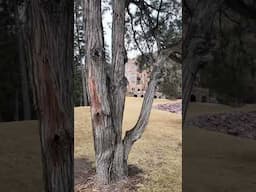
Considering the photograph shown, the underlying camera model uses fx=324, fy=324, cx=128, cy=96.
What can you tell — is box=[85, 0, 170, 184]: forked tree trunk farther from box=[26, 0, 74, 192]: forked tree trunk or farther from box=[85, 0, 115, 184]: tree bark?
box=[26, 0, 74, 192]: forked tree trunk

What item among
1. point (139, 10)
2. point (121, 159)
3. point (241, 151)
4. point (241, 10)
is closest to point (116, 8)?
point (139, 10)

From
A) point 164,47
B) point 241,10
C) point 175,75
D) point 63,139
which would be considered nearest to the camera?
point 63,139

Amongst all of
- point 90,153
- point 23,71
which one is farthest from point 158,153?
point 23,71

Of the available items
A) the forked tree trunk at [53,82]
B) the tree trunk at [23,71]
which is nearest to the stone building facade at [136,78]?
the tree trunk at [23,71]

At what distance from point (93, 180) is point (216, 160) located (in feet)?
2.05

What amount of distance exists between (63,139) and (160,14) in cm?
102

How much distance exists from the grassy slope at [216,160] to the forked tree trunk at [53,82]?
2.66 ft

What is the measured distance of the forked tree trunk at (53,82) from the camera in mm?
860

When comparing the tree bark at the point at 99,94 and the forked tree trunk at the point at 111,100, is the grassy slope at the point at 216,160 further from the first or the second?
the tree bark at the point at 99,94

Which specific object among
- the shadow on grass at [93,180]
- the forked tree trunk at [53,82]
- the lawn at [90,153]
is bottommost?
the shadow on grass at [93,180]

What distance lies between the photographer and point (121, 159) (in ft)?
5.68

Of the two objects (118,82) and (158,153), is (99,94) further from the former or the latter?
(158,153)

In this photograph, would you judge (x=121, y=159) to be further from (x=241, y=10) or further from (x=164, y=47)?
(x=241, y=10)

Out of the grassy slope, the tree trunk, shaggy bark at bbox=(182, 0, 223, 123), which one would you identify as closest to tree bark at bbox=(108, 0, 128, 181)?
the grassy slope
